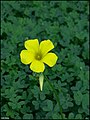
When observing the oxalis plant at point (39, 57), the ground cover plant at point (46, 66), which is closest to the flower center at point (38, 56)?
the oxalis plant at point (39, 57)

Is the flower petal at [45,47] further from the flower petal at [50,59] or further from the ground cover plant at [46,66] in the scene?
the ground cover plant at [46,66]

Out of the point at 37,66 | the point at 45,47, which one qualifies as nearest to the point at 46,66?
the point at 45,47

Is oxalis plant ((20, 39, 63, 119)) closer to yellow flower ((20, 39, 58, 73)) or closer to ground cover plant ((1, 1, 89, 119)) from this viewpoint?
yellow flower ((20, 39, 58, 73))

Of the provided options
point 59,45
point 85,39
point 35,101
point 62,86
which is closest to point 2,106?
point 35,101

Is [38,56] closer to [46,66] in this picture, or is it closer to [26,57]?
[26,57]

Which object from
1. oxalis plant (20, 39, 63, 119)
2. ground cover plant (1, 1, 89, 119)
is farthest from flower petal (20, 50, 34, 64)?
ground cover plant (1, 1, 89, 119)

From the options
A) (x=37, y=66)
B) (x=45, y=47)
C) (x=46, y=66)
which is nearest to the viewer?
(x=37, y=66)

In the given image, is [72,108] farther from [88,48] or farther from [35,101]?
[88,48]
